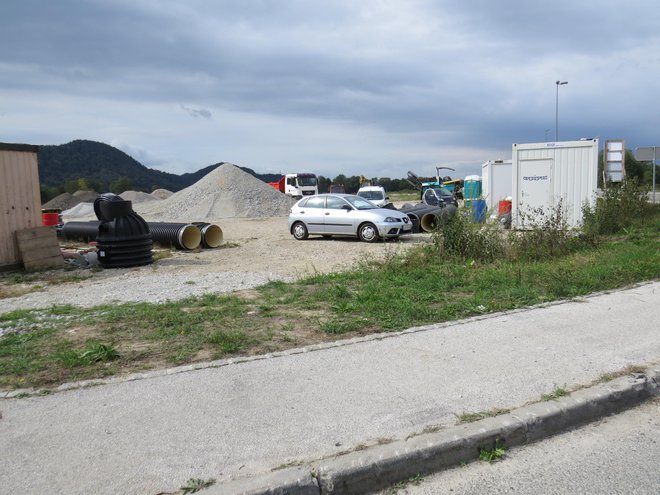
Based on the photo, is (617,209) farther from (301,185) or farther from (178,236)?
(301,185)

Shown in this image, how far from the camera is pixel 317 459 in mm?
3543

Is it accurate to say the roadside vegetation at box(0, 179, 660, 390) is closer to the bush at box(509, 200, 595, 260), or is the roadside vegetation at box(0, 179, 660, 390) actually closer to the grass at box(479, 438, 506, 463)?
the bush at box(509, 200, 595, 260)

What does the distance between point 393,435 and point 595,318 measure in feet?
13.4

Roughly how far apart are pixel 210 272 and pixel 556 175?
12.1m

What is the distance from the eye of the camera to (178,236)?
17.3m

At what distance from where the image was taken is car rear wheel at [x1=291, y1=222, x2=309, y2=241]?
19.7 metres

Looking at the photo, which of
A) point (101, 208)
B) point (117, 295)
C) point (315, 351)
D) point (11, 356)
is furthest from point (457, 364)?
point (101, 208)

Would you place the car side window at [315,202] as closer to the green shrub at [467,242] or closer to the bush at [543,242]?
the bush at [543,242]

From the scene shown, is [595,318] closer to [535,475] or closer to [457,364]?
[457,364]

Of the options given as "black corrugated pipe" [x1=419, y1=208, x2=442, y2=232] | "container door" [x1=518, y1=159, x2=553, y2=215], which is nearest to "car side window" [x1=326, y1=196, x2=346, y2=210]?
"black corrugated pipe" [x1=419, y1=208, x2=442, y2=232]

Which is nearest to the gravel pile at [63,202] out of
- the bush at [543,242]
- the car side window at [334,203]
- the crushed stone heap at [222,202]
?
the crushed stone heap at [222,202]

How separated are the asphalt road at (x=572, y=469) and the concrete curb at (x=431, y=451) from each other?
8 centimetres

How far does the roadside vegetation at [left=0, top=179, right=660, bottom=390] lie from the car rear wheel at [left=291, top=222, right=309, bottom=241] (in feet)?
28.0

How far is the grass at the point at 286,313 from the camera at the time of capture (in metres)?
5.54
